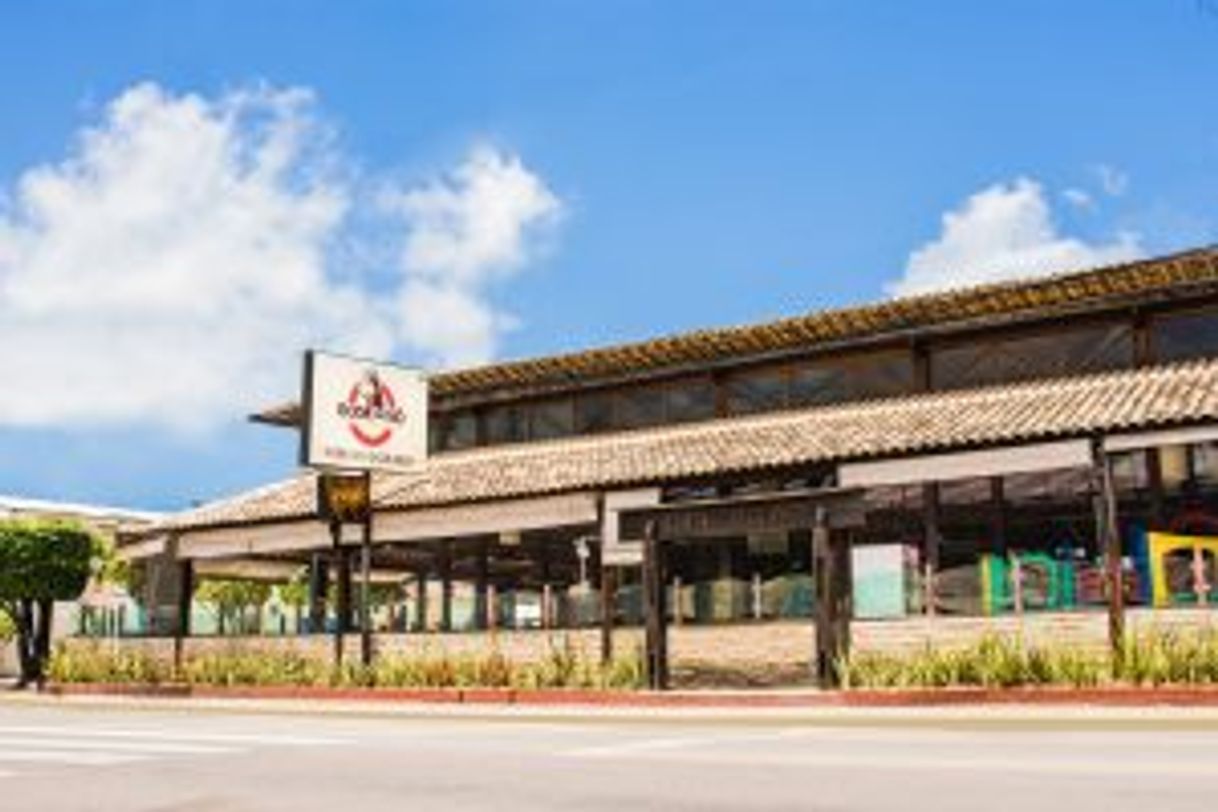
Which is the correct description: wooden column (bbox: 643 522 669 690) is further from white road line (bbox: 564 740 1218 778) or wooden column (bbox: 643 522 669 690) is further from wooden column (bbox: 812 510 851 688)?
white road line (bbox: 564 740 1218 778)

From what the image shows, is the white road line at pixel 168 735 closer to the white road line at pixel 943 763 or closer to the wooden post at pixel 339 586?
the white road line at pixel 943 763

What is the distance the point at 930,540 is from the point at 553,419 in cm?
972

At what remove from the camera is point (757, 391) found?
28.0m

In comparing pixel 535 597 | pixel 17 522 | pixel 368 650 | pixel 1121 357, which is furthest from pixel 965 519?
pixel 17 522

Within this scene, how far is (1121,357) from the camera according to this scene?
24266mm

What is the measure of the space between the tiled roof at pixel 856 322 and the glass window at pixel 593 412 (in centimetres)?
55

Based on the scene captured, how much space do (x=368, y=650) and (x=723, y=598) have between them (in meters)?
6.58

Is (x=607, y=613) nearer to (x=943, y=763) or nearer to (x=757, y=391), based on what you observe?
(x=757, y=391)

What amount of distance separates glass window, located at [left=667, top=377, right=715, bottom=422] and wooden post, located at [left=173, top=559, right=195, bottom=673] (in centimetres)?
1090

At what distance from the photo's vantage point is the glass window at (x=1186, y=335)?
929 inches


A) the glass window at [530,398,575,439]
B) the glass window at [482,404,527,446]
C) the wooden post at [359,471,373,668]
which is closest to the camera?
the wooden post at [359,471,373,668]

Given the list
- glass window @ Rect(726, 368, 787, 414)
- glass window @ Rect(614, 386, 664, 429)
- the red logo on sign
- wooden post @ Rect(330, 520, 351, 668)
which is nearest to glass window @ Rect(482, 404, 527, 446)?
glass window @ Rect(614, 386, 664, 429)

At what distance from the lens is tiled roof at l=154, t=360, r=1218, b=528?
21047 millimetres

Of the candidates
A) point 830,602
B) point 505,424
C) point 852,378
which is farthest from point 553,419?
point 830,602
